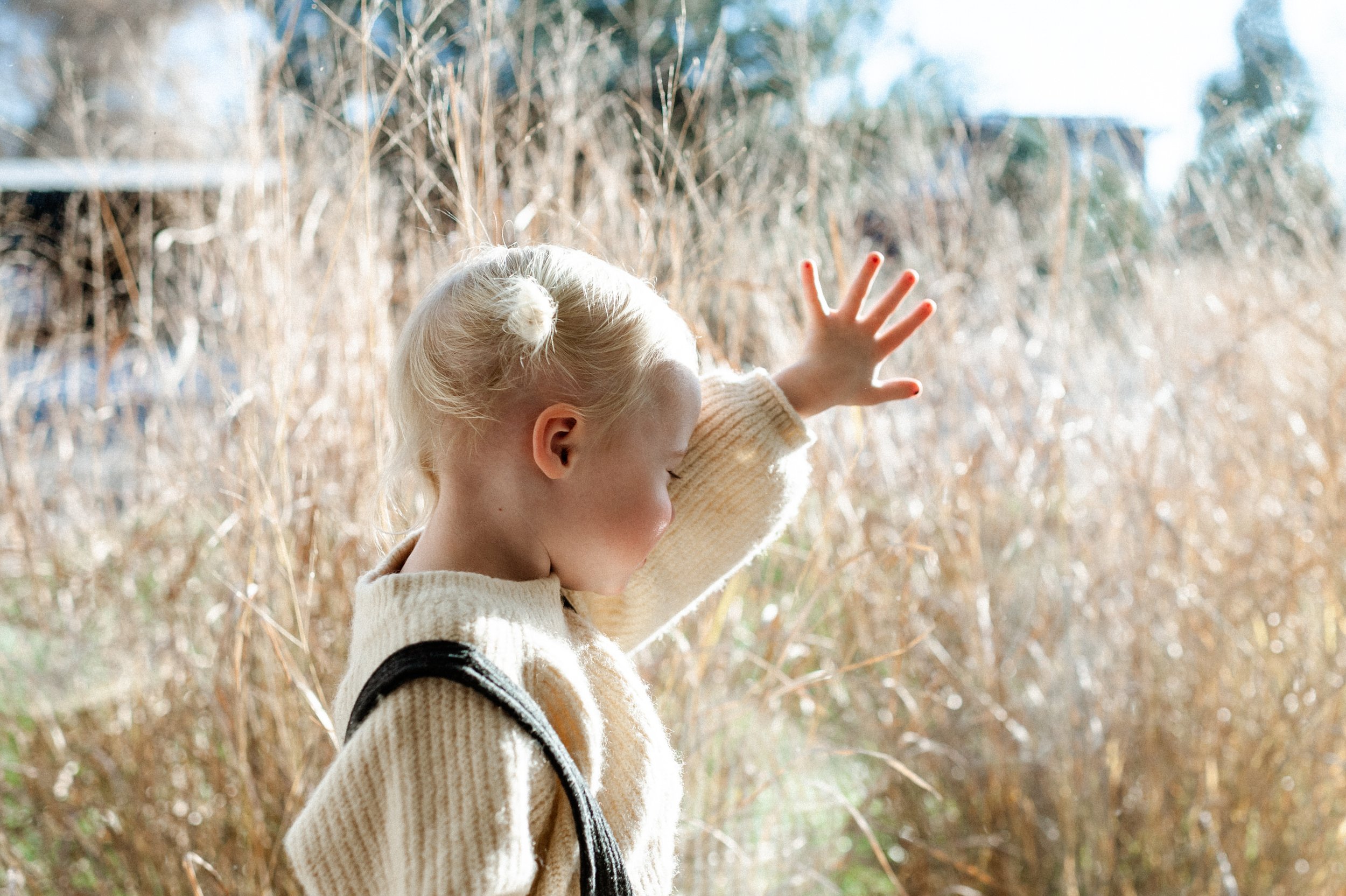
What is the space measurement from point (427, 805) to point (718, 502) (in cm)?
35

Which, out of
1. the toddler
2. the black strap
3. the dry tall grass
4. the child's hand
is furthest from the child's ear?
the dry tall grass

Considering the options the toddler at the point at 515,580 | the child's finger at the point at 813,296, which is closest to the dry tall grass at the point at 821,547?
the child's finger at the point at 813,296

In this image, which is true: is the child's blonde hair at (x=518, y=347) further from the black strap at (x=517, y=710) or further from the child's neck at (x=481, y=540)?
the black strap at (x=517, y=710)

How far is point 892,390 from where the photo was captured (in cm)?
81

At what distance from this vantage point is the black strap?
0.55m

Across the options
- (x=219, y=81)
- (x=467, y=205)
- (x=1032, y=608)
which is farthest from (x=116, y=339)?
(x=1032, y=608)

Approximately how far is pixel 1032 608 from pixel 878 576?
20cm

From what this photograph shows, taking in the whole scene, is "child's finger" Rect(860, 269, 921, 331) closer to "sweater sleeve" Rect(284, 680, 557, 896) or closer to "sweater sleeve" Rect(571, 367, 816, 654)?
"sweater sleeve" Rect(571, 367, 816, 654)

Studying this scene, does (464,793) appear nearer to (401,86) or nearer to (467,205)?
(467,205)

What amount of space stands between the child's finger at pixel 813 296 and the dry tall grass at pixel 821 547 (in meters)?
0.18

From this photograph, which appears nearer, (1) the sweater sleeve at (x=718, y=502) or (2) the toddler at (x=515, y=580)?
(2) the toddler at (x=515, y=580)

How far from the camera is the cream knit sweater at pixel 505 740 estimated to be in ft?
1.76

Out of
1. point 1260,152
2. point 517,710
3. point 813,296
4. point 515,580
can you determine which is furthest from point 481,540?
point 1260,152

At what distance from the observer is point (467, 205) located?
82cm
